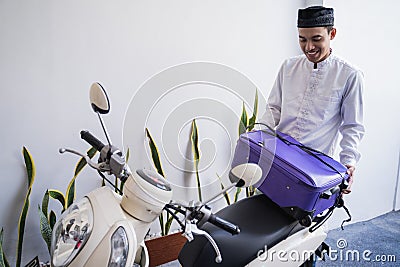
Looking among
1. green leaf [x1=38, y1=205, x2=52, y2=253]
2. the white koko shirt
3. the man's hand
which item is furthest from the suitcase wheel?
green leaf [x1=38, y1=205, x2=52, y2=253]

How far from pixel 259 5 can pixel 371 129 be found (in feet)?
3.87

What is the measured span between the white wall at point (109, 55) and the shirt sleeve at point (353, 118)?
70cm

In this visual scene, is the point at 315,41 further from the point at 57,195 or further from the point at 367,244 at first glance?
the point at 367,244

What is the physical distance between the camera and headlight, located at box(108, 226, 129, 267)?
748 millimetres

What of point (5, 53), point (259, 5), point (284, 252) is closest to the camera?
point (284, 252)

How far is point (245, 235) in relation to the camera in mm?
1165

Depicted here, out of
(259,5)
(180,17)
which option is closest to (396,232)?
(259,5)

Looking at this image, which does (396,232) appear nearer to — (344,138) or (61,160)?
(344,138)

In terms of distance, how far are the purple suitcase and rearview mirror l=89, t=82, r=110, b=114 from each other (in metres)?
0.52

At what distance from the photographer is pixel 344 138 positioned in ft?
4.55

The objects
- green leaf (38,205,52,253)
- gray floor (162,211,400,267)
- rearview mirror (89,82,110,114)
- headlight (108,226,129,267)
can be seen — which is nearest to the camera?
headlight (108,226,129,267)

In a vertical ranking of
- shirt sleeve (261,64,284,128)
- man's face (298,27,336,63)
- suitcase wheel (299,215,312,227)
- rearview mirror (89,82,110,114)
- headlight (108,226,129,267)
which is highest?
man's face (298,27,336,63)

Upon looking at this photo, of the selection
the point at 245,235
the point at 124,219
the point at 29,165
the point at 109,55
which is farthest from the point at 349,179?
the point at 29,165

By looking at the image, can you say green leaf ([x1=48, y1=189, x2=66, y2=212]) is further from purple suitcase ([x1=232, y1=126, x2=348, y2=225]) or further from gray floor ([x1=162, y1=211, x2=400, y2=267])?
purple suitcase ([x1=232, y1=126, x2=348, y2=225])
